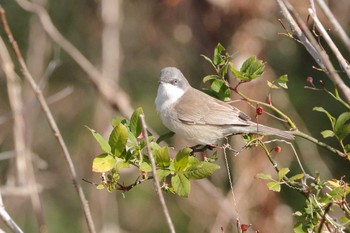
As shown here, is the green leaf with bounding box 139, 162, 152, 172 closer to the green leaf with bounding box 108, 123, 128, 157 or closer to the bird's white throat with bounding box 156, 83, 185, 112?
the green leaf with bounding box 108, 123, 128, 157

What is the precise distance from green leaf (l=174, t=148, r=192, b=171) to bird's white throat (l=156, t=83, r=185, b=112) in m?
1.60

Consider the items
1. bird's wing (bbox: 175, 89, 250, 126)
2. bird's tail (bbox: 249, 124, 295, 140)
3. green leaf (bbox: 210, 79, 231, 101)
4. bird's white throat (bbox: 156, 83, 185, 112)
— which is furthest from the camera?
bird's white throat (bbox: 156, 83, 185, 112)

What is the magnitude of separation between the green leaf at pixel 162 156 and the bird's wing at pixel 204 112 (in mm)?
1253

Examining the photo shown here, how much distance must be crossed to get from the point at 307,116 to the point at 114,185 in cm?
491

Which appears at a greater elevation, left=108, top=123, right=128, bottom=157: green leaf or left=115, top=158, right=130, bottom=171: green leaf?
left=108, top=123, right=128, bottom=157: green leaf

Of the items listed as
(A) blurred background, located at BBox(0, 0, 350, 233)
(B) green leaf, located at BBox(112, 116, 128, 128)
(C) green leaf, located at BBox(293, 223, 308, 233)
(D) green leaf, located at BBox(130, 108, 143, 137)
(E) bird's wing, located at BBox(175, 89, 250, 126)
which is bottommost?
(A) blurred background, located at BBox(0, 0, 350, 233)

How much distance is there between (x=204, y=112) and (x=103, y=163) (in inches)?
58.6

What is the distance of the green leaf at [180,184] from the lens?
1793mm

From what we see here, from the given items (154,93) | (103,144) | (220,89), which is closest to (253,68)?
(220,89)

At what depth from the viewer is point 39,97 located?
143cm

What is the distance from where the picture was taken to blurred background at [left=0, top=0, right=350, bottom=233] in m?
5.39

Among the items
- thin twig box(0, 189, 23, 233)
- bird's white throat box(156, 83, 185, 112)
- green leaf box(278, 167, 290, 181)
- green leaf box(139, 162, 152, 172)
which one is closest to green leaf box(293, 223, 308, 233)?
green leaf box(278, 167, 290, 181)

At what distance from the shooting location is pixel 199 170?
1796 millimetres

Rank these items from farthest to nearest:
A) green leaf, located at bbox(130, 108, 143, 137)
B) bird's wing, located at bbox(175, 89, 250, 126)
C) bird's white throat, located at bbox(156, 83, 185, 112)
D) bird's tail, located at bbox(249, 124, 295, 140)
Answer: bird's white throat, located at bbox(156, 83, 185, 112) < bird's wing, located at bbox(175, 89, 250, 126) < bird's tail, located at bbox(249, 124, 295, 140) < green leaf, located at bbox(130, 108, 143, 137)
